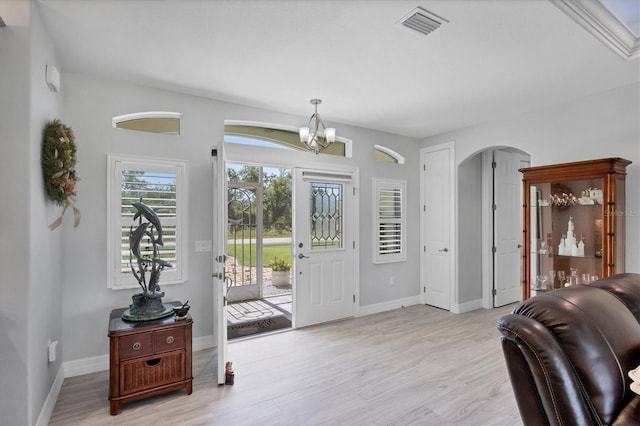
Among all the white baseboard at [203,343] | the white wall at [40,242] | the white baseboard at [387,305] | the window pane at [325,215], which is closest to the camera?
the white wall at [40,242]

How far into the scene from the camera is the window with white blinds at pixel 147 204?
3.19 m

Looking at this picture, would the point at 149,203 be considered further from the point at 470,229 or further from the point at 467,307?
the point at 467,307

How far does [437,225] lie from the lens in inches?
208

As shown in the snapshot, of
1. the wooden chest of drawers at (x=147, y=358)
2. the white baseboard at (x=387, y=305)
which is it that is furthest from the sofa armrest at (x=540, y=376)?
the white baseboard at (x=387, y=305)

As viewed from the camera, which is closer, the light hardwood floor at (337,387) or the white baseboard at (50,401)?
the white baseboard at (50,401)

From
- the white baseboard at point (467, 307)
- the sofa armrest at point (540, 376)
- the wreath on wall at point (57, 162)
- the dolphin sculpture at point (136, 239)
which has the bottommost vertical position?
the white baseboard at point (467, 307)

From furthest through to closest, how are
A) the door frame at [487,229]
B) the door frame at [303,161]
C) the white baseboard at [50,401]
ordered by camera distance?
the door frame at [487,229] < the door frame at [303,161] < the white baseboard at [50,401]

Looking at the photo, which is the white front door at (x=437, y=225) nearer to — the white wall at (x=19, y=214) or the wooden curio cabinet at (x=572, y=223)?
the wooden curio cabinet at (x=572, y=223)

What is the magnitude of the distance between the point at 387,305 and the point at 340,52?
371 cm

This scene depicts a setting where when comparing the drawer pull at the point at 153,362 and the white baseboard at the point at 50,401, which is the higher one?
the drawer pull at the point at 153,362

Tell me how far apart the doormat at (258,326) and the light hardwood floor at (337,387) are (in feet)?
1.03

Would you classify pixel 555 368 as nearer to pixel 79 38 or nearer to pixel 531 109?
pixel 79 38

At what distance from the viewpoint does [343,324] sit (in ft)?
14.7

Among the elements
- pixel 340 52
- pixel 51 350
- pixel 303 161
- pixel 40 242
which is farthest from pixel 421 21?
pixel 51 350
